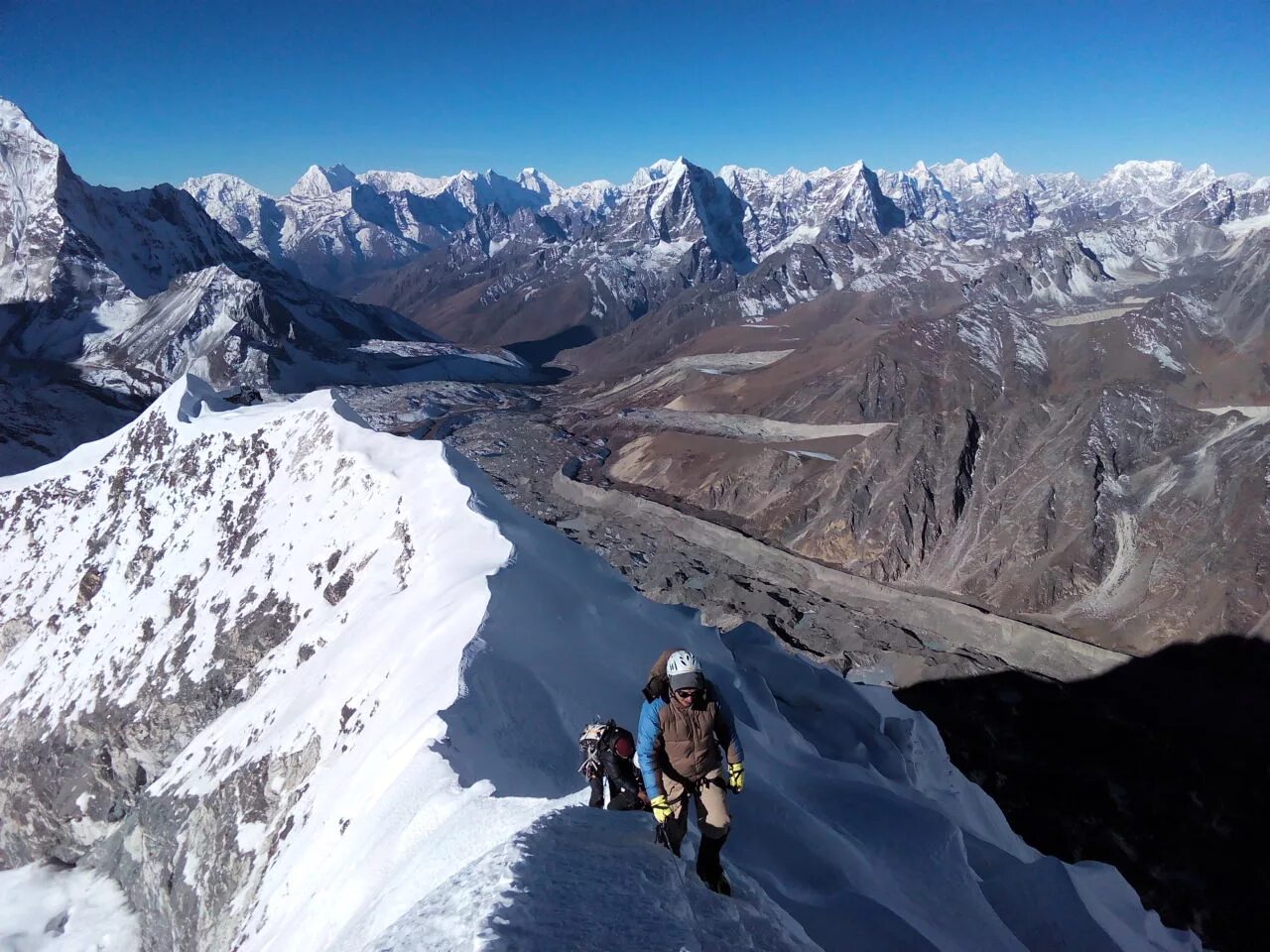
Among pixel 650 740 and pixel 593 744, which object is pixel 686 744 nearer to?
pixel 650 740

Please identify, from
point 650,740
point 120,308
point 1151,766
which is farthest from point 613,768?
point 120,308

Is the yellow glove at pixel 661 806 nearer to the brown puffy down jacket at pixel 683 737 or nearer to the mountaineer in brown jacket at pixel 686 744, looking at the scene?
the mountaineer in brown jacket at pixel 686 744

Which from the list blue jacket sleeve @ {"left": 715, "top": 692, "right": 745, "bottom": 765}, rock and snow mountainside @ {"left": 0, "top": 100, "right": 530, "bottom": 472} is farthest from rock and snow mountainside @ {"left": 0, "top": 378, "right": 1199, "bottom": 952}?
rock and snow mountainside @ {"left": 0, "top": 100, "right": 530, "bottom": 472}

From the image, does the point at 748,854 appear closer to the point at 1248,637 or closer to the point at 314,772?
the point at 314,772

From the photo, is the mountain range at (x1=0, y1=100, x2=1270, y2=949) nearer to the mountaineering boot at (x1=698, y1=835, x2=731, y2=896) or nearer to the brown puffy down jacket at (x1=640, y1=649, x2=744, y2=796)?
the mountaineering boot at (x1=698, y1=835, x2=731, y2=896)

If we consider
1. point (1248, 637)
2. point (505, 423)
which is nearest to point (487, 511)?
point (1248, 637)

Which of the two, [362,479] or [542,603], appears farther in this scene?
[362,479]
